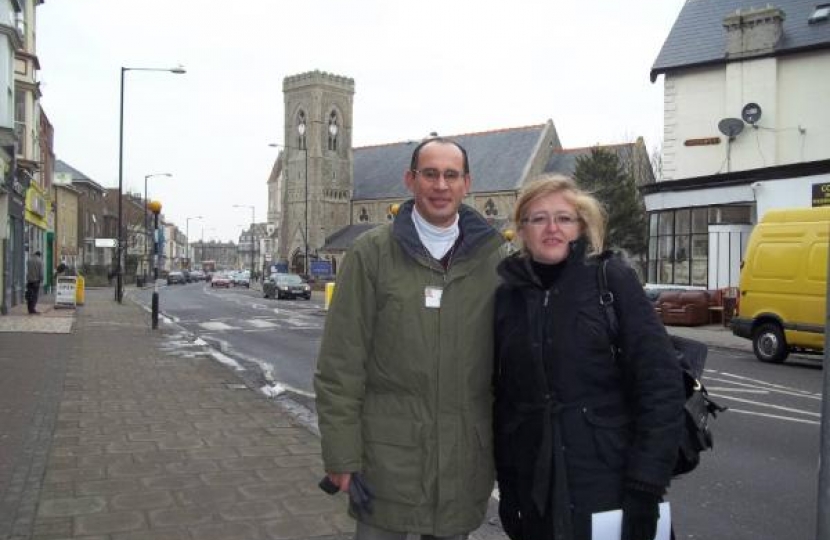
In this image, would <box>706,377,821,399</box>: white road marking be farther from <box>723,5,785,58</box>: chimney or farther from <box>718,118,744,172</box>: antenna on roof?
<box>723,5,785,58</box>: chimney

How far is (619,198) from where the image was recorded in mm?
50750

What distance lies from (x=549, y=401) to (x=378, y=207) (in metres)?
81.8

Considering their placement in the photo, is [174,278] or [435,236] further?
[174,278]

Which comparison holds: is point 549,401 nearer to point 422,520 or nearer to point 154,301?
point 422,520

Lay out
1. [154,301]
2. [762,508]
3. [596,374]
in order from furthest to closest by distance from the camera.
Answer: [154,301] → [762,508] → [596,374]

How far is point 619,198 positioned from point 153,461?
4760 cm

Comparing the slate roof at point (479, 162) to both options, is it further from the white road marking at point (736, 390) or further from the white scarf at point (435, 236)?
the white scarf at point (435, 236)

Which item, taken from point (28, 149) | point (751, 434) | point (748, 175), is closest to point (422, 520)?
point (751, 434)

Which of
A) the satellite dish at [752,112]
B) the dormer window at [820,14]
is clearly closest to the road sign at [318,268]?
the satellite dish at [752,112]

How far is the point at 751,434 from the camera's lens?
26.4 feet

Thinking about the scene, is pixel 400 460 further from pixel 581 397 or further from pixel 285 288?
pixel 285 288

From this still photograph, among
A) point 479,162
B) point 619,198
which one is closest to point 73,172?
point 479,162

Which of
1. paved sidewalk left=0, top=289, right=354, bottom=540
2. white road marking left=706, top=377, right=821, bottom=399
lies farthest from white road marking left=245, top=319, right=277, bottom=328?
white road marking left=706, top=377, right=821, bottom=399

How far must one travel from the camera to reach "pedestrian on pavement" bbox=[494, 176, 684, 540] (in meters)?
2.57
